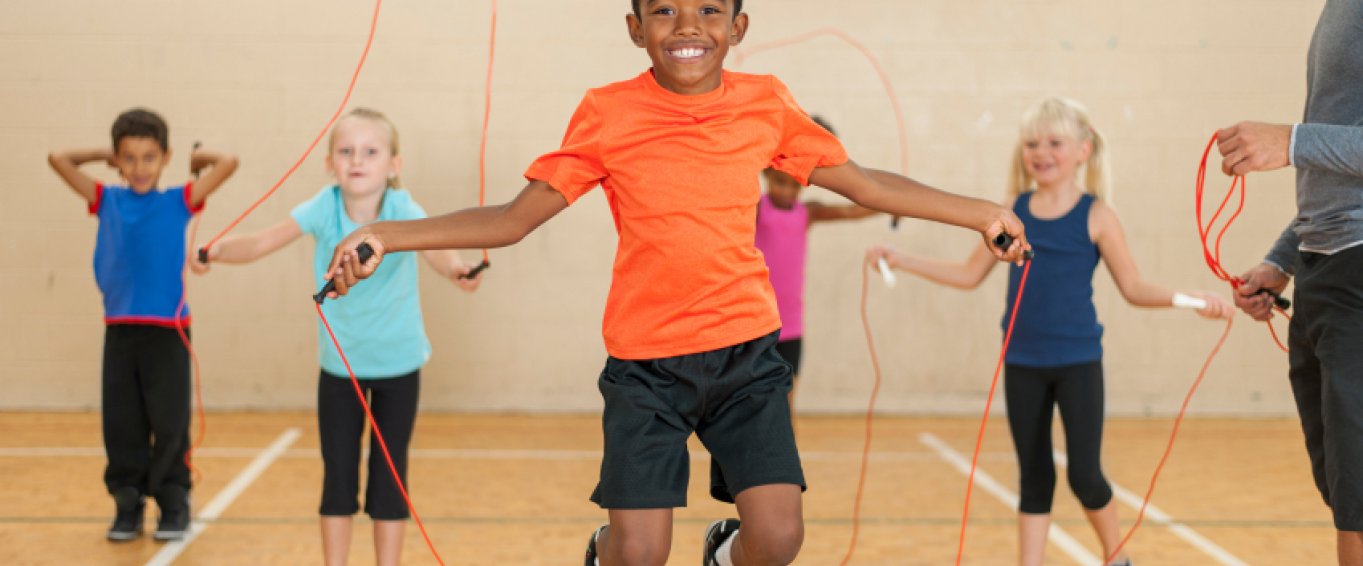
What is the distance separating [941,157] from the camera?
260 inches

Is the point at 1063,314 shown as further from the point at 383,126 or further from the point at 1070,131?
the point at 383,126

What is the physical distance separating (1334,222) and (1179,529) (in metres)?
2.01

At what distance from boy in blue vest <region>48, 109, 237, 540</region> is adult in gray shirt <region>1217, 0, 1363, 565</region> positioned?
119 inches

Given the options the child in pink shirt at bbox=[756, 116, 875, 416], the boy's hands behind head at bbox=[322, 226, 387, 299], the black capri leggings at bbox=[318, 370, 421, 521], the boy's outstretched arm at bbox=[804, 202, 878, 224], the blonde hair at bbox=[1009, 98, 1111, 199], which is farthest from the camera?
the boy's outstretched arm at bbox=[804, 202, 878, 224]

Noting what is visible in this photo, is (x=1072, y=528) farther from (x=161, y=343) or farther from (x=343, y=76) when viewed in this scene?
(x=343, y=76)

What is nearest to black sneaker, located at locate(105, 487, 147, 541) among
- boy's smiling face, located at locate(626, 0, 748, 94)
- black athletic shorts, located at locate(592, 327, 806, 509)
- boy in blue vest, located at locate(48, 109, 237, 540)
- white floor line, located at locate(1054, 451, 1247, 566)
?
boy in blue vest, located at locate(48, 109, 237, 540)

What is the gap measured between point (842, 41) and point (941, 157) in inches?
30.2

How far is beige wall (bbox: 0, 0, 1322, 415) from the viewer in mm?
6352

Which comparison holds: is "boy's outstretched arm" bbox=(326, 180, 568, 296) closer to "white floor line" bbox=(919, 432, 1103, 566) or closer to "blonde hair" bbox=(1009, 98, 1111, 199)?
"blonde hair" bbox=(1009, 98, 1111, 199)

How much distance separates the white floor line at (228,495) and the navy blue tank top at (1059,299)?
8.07 feet

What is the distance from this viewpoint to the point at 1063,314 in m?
3.48

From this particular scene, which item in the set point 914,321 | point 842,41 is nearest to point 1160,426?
point 914,321

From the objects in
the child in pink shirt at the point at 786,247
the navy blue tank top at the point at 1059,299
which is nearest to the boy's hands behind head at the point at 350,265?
the navy blue tank top at the point at 1059,299

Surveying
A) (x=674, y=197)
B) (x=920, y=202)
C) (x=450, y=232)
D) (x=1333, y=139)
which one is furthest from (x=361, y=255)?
(x=1333, y=139)
